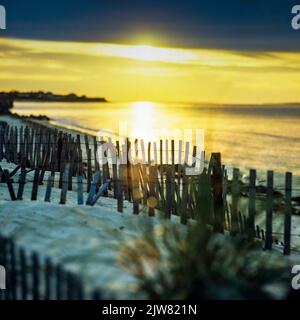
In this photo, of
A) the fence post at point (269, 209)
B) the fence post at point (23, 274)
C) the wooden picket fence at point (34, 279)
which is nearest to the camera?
the wooden picket fence at point (34, 279)

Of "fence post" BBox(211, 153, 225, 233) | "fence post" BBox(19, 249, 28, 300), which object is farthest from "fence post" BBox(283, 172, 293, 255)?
"fence post" BBox(19, 249, 28, 300)

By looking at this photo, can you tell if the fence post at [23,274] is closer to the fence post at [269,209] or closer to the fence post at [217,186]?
the fence post at [217,186]

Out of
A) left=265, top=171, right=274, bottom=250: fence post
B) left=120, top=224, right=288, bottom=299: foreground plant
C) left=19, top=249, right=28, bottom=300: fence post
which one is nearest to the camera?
left=19, top=249, right=28, bottom=300: fence post

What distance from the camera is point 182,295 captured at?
4.52 metres

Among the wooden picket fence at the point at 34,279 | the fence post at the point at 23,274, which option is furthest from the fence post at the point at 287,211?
the fence post at the point at 23,274

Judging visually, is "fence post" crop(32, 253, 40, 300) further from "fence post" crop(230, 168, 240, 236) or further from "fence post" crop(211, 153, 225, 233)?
"fence post" crop(211, 153, 225, 233)

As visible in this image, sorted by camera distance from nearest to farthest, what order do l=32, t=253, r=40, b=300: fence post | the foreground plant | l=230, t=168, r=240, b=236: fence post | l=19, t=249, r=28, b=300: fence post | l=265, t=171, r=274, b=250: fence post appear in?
l=32, t=253, r=40, b=300: fence post
l=19, t=249, r=28, b=300: fence post
the foreground plant
l=265, t=171, r=274, b=250: fence post
l=230, t=168, r=240, b=236: fence post

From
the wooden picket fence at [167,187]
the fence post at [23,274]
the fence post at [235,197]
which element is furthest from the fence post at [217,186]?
the fence post at [23,274]

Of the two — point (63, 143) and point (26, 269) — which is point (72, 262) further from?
point (63, 143)

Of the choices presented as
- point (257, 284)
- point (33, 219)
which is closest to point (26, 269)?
point (257, 284)

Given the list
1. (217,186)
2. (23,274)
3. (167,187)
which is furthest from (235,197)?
(23,274)

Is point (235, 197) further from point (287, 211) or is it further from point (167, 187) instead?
point (167, 187)

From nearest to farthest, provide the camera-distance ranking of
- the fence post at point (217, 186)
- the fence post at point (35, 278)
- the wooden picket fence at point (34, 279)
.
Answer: the wooden picket fence at point (34, 279) → the fence post at point (35, 278) → the fence post at point (217, 186)

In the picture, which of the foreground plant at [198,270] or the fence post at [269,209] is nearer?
the foreground plant at [198,270]
